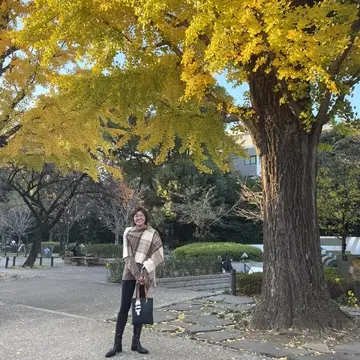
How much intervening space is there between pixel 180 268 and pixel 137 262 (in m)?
8.88

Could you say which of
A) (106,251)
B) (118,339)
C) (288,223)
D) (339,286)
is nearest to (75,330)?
(118,339)

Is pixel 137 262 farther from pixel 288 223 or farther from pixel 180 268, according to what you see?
pixel 180 268

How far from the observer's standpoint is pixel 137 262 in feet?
18.2

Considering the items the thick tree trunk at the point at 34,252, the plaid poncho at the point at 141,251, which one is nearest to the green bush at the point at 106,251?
the thick tree trunk at the point at 34,252

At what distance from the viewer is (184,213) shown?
91.8 ft

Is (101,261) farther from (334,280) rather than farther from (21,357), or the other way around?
(21,357)

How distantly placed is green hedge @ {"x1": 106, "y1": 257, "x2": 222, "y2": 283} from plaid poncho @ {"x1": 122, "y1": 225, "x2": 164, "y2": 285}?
803cm

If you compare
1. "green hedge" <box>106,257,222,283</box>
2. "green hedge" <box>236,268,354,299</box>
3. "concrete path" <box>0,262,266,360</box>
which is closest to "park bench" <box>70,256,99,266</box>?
"green hedge" <box>106,257,222,283</box>

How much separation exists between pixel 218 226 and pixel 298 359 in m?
26.7

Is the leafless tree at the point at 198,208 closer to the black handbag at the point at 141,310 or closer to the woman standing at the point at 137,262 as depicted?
the woman standing at the point at 137,262

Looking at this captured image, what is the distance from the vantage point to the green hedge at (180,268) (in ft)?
44.4

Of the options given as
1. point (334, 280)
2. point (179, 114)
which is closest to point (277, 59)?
point (179, 114)

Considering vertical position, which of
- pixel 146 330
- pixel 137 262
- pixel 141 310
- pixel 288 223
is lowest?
pixel 146 330

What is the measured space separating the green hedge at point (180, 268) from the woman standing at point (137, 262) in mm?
7900
